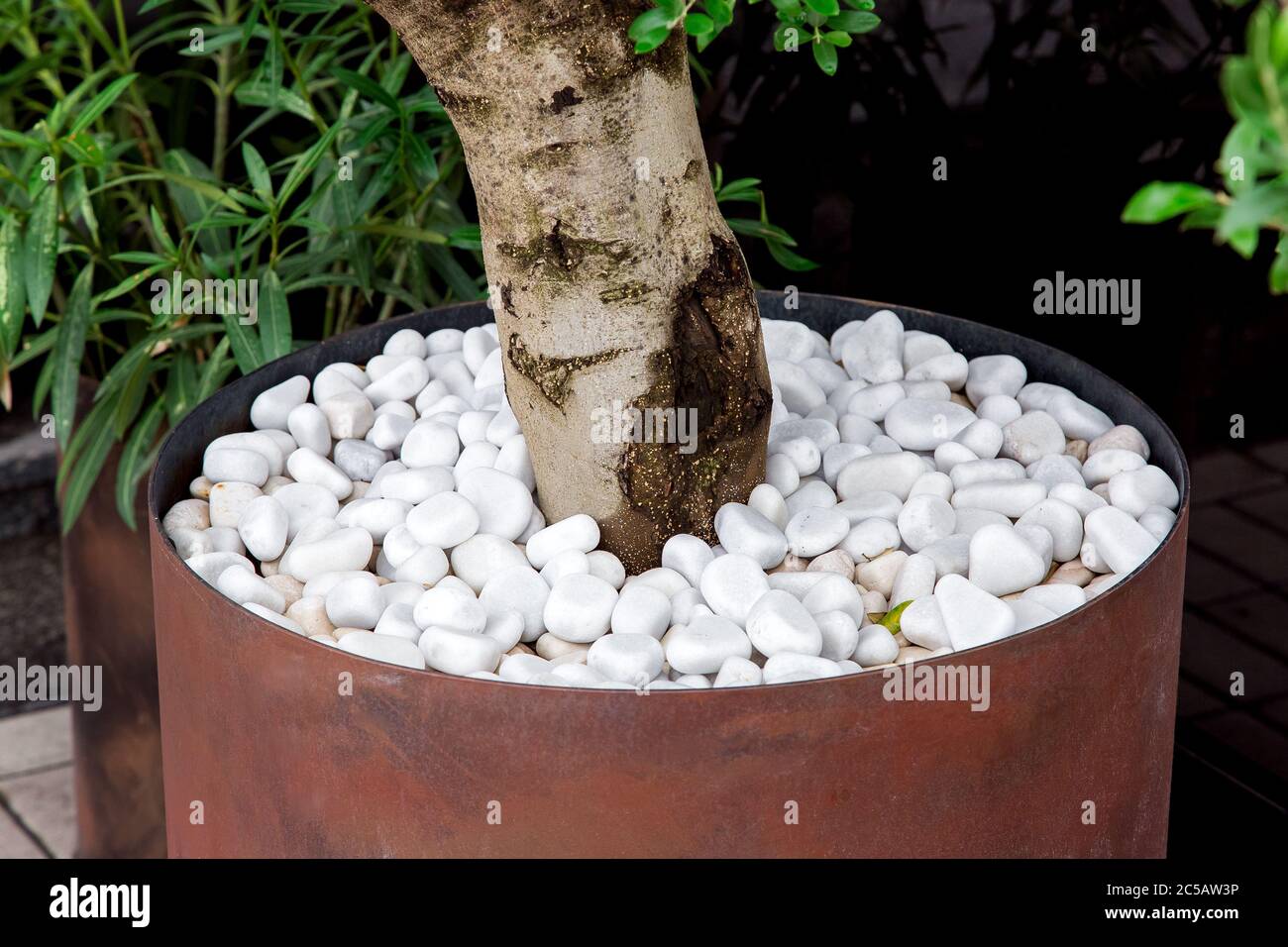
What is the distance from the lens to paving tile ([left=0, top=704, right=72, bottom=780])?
207 centimetres

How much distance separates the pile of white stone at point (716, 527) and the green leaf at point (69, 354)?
355 mm

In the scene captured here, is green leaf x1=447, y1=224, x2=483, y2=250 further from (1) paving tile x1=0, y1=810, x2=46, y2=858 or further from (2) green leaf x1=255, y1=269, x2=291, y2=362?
(1) paving tile x1=0, y1=810, x2=46, y2=858

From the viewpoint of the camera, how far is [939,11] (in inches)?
63.8

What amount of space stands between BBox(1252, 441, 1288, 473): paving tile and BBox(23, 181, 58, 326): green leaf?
128 centimetres

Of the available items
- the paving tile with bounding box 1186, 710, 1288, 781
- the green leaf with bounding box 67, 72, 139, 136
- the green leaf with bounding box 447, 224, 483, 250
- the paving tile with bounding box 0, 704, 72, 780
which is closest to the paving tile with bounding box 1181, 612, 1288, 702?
the paving tile with bounding box 1186, 710, 1288, 781

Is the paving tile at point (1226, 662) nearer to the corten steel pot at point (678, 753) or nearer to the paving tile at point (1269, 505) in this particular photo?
the paving tile at point (1269, 505)

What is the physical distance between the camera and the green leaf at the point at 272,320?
1333 millimetres

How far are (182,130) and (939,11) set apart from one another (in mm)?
889

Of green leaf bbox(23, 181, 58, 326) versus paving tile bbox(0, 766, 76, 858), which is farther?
paving tile bbox(0, 766, 76, 858)

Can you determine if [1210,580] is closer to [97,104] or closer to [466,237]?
[466,237]

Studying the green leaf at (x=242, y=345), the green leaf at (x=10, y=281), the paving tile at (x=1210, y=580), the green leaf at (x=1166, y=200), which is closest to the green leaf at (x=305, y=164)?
the green leaf at (x=242, y=345)

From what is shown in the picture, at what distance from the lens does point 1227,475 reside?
1715mm

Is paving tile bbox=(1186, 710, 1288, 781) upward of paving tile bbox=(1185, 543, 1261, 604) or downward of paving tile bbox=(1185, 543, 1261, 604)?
downward

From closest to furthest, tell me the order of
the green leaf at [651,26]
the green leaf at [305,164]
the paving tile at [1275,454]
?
the green leaf at [651,26] < the green leaf at [305,164] < the paving tile at [1275,454]
